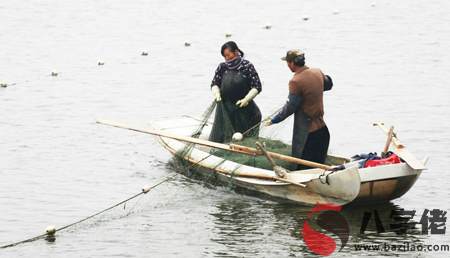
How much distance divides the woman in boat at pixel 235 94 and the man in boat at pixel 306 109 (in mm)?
1079

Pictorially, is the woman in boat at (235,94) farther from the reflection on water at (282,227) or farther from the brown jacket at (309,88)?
the brown jacket at (309,88)

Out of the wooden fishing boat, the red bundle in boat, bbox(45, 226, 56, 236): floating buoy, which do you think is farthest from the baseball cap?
bbox(45, 226, 56, 236): floating buoy

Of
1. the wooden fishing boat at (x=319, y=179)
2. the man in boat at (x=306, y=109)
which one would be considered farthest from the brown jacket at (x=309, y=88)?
the wooden fishing boat at (x=319, y=179)

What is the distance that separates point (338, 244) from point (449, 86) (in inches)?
427

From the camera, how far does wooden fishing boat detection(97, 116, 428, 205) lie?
9.74 m

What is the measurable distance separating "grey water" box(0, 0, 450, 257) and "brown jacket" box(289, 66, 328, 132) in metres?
1.44

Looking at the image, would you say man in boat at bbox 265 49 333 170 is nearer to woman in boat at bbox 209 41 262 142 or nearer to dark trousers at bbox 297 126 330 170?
dark trousers at bbox 297 126 330 170

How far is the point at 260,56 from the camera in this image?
76.9ft

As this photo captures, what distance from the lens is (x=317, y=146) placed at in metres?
10.6

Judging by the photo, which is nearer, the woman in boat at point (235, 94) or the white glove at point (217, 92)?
the woman in boat at point (235, 94)

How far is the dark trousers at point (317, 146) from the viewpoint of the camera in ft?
34.5

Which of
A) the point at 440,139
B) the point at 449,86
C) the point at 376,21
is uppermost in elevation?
the point at 376,21

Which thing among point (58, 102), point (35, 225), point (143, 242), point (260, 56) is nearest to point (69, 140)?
point (58, 102)

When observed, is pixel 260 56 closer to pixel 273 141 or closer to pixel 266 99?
A: pixel 266 99
